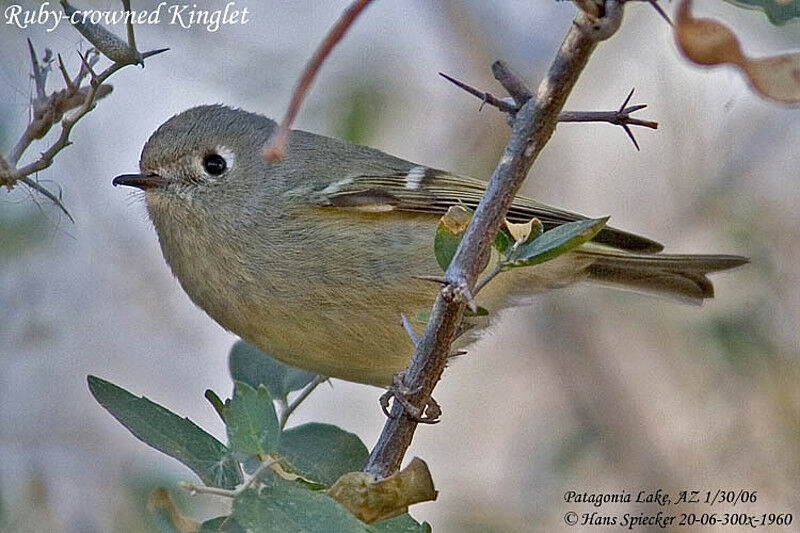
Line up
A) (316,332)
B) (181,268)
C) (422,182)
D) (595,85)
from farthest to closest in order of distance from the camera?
(595,85)
(422,182)
(181,268)
(316,332)

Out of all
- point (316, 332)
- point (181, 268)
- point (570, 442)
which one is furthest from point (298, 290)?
point (570, 442)

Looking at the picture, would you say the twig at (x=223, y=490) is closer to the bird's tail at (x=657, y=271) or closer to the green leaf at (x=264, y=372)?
the green leaf at (x=264, y=372)

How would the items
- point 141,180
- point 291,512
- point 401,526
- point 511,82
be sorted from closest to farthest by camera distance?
1. point 291,512
2. point 511,82
3. point 401,526
4. point 141,180

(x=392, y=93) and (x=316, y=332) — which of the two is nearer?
(x=316, y=332)

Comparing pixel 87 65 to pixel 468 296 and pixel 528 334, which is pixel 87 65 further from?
pixel 528 334

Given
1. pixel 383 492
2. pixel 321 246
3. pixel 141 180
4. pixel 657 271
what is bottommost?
pixel 383 492

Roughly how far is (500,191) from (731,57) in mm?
482

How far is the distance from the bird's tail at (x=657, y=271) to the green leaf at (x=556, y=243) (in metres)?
1.42

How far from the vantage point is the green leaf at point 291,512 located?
4.09 ft

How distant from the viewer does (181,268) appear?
8.25ft

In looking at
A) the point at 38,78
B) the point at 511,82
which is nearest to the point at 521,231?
the point at 511,82

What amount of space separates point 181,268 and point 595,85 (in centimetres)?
209

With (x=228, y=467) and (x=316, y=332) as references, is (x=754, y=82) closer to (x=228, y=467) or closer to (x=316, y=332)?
(x=228, y=467)

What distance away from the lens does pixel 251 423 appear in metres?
1.41
